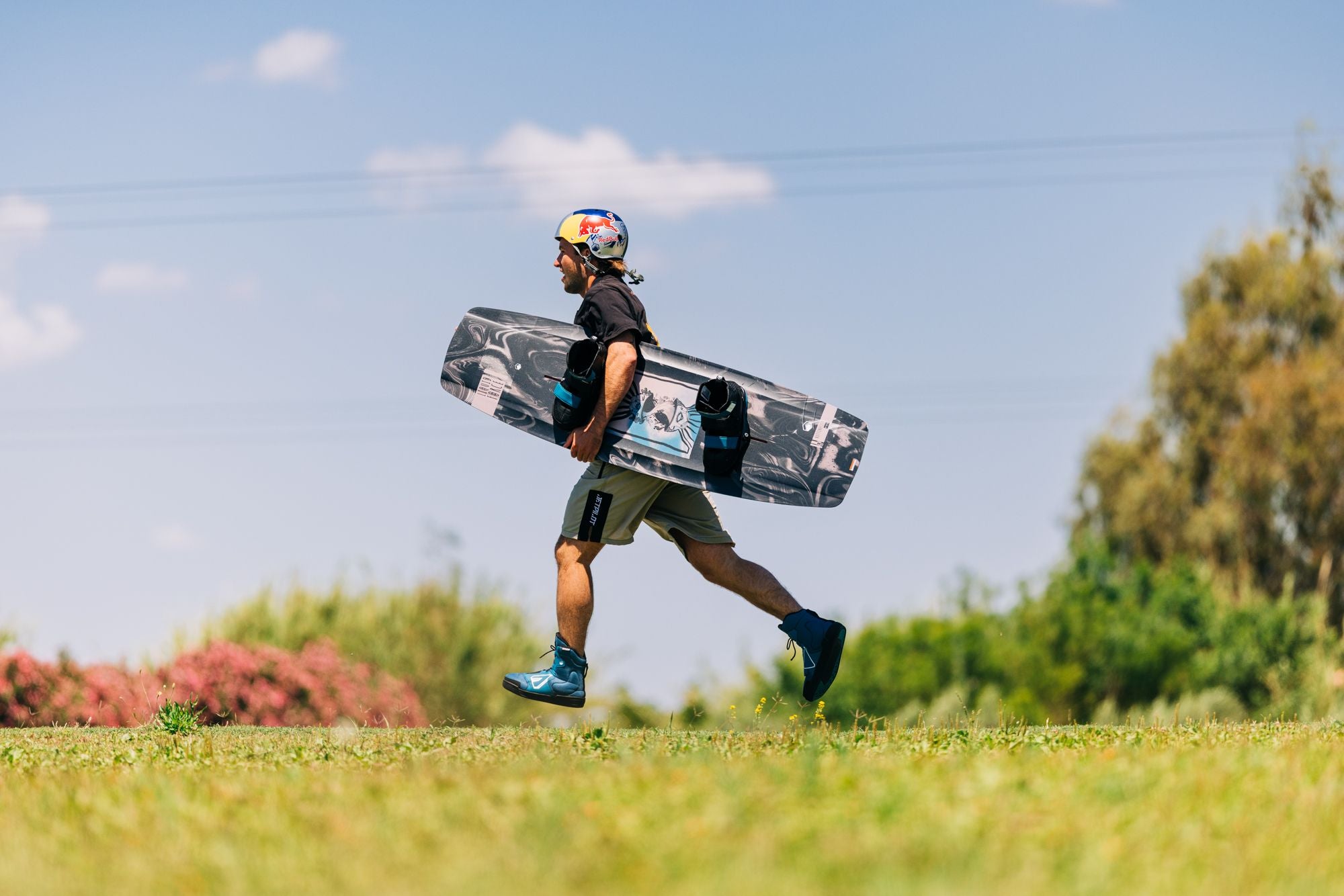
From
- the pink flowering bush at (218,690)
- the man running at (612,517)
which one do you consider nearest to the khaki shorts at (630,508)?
the man running at (612,517)

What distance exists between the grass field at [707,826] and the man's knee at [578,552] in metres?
1.50

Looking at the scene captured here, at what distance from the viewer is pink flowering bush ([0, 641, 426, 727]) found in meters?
13.5

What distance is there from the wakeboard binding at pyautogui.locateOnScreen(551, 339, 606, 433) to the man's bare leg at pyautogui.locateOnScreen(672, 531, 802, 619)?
852 millimetres

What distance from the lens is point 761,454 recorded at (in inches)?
321

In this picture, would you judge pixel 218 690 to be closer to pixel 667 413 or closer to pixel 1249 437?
pixel 667 413

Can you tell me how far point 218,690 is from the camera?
14.9 m

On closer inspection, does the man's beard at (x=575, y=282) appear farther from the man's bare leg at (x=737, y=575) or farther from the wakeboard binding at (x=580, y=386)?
the man's bare leg at (x=737, y=575)

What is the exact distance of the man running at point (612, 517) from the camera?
7.34 m

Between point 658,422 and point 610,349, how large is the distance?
0.67 meters

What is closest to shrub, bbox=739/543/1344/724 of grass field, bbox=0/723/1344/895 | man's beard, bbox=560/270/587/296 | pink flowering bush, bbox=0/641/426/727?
pink flowering bush, bbox=0/641/426/727

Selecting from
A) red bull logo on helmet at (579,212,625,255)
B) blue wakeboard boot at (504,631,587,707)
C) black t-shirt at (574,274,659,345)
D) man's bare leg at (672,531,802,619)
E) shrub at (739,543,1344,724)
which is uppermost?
red bull logo on helmet at (579,212,625,255)

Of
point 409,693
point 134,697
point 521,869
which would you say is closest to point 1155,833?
point 521,869

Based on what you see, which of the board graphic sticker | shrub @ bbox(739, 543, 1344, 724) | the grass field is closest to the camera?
the grass field

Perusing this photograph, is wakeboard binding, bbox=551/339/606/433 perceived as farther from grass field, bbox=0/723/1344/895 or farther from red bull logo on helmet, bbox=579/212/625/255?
grass field, bbox=0/723/1344/895
